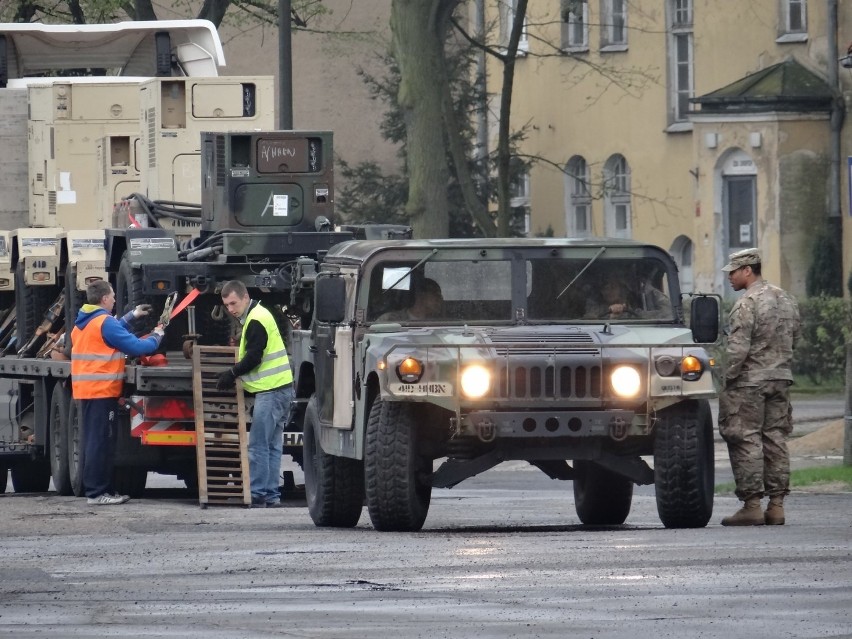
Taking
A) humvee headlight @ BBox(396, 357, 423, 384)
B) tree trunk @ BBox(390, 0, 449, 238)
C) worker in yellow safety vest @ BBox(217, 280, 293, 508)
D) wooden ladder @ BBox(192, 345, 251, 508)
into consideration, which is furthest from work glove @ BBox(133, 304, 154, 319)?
tree trunk @ BBox(390, 0, 449, 238)

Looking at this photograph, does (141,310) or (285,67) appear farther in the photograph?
(285,67)

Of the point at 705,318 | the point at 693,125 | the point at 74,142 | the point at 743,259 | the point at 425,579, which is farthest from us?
the point at 693,125

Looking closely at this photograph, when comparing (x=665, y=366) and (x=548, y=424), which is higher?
(x=665, y=366)

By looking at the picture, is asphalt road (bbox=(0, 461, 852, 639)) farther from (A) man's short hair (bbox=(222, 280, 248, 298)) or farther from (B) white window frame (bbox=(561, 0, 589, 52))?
(B) white window frame (bbox=(561, 0, 589, 52))

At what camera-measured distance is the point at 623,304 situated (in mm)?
14719

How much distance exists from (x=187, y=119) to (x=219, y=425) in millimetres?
4832

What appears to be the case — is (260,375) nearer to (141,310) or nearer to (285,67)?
(141,310)

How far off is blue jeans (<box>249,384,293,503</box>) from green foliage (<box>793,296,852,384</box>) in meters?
16.6

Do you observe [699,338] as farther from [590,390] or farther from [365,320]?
[365,320]

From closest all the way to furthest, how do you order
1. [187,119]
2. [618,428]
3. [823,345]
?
[618,428] < [187,119] < [823,345]

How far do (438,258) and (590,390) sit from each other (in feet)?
4.84

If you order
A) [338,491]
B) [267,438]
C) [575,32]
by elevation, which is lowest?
[338,491]

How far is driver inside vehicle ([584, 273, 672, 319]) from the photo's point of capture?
14680 millimetres

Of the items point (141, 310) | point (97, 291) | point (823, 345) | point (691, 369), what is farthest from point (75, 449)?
point (823, 345)
